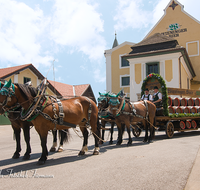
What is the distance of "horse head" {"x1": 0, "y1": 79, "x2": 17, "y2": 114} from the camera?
4633 mm

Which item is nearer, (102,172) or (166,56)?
(102,172)

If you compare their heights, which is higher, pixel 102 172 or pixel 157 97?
pixel 157 97

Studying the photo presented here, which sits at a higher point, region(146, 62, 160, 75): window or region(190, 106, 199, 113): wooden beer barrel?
region(146, 62, 160, 75): window

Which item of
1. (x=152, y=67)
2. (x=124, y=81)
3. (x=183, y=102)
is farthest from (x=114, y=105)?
(x=124, y=81)

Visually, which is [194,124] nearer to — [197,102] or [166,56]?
[197,102]

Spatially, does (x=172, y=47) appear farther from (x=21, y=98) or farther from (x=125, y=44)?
(x=21, y=98)

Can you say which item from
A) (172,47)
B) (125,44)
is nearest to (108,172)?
(172,47)

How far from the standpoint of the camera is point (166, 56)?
20.4m

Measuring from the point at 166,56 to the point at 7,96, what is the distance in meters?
18.3

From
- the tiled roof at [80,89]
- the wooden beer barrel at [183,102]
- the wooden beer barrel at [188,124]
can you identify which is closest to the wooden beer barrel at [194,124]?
the wooden beer barrel at [188,124]

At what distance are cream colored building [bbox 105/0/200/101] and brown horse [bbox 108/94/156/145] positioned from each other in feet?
31.6

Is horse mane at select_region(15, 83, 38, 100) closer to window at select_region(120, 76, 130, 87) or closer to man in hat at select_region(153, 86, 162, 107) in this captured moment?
man in hat at select_region(153, 86, 162, 107)

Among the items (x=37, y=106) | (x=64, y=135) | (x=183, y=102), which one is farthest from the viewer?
(x=183, y=102)

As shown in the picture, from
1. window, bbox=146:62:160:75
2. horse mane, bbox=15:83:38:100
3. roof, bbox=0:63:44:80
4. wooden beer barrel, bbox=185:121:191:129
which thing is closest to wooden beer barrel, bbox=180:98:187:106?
wooden beer barrel, bbox=185:121:191:129
